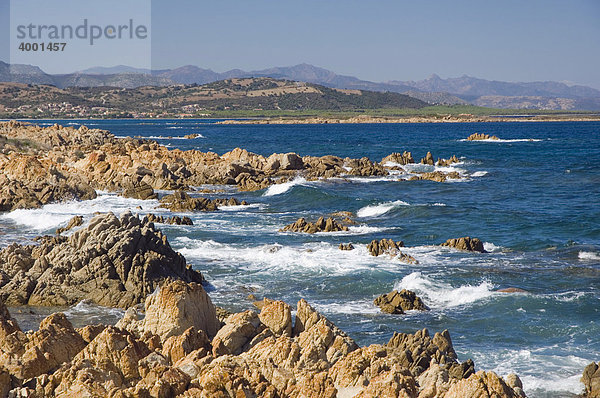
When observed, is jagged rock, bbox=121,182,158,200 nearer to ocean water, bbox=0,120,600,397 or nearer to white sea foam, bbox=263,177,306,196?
ocean water, bbox=0,120,600,397

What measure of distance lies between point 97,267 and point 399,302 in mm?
10168

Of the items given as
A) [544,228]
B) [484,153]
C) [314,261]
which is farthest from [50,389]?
[484,153]

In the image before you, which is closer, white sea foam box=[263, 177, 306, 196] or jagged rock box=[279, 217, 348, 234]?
jagged rock box=[279, 217, 348, 234]

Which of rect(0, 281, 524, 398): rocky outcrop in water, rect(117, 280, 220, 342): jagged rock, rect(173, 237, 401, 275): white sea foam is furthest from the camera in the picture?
rect(173, 237, 401, 275): white sea foam

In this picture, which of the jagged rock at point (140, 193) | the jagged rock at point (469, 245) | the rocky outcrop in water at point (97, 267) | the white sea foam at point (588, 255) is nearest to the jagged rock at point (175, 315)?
the rocky outcrop in water at point (97, 267)

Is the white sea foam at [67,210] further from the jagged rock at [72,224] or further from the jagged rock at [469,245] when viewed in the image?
the jagged rock at [469,245]

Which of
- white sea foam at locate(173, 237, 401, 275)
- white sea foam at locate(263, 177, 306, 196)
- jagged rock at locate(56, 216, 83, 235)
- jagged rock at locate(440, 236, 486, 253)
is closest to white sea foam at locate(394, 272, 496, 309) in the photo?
white sea foam at locate(173, 237, 401, 275)

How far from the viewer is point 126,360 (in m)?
11.1

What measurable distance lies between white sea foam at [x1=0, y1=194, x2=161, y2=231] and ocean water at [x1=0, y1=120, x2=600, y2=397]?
4.9 inches

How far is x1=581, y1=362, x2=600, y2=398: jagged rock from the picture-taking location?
14.7 m

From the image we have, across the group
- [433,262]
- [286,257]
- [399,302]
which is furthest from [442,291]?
[286,257]

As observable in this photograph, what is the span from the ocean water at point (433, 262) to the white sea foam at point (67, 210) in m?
0.12

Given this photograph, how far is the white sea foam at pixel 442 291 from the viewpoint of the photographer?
22703 millimetres

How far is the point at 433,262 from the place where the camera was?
28.0 m
